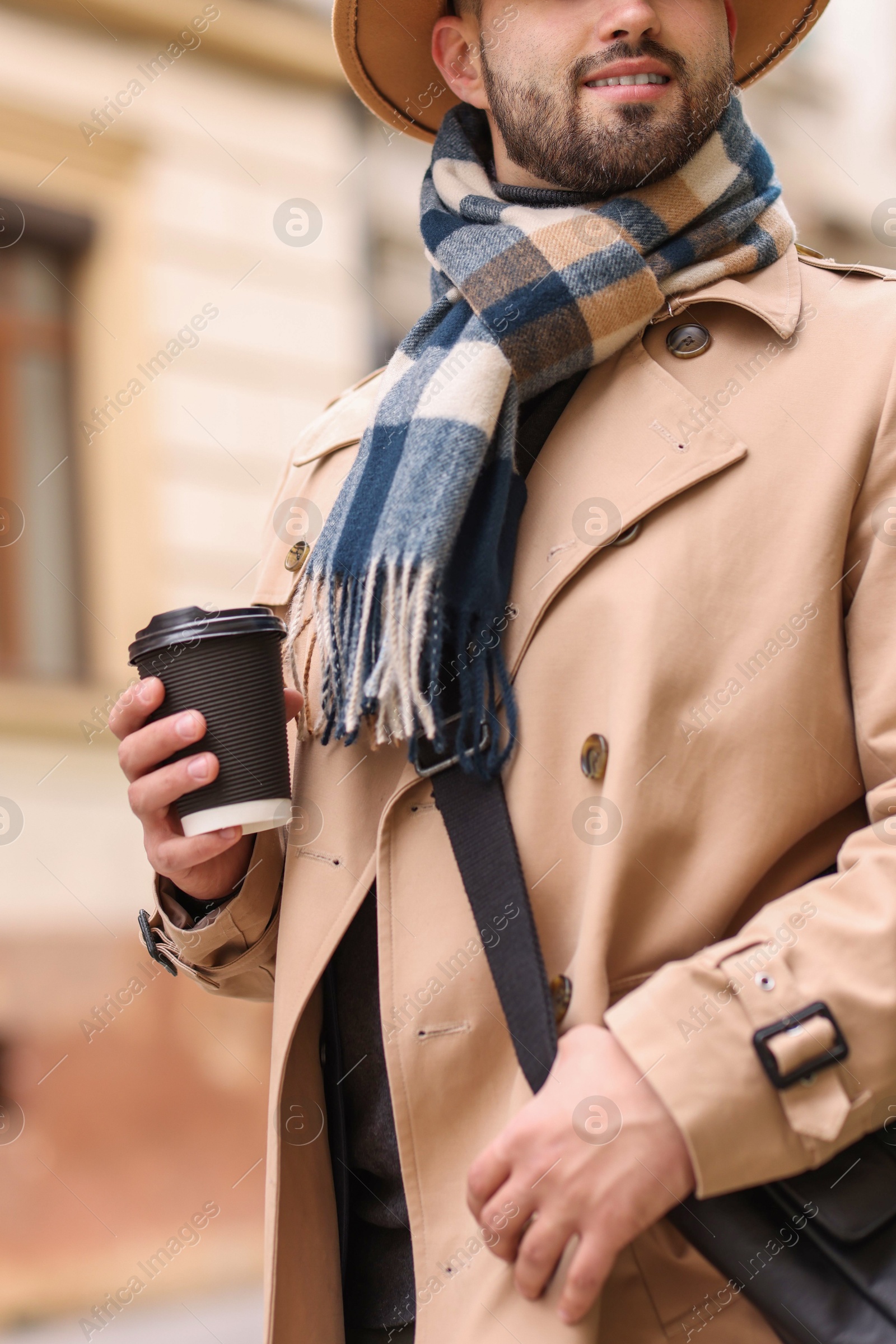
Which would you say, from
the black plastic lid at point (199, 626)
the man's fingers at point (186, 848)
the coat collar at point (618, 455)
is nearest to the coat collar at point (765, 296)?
the coat collar at point (618, 455)

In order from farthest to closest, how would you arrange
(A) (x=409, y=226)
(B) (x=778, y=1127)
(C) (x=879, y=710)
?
(A) (x=409, y=226), (C) (x=879, y=710), (B) (x=778, y=1127)

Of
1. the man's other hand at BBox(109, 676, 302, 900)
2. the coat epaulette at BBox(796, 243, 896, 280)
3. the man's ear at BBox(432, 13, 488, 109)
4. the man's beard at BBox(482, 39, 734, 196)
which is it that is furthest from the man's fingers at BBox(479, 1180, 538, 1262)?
the man's ear at BBox(432, 13, 488, 109)

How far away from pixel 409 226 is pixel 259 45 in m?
1.28

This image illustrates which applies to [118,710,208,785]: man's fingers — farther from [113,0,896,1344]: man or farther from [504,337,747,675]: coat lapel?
[504,337,747,675]: coat lapel

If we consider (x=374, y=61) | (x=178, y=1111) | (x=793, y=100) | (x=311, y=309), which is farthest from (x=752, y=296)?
(x=793, y=100)

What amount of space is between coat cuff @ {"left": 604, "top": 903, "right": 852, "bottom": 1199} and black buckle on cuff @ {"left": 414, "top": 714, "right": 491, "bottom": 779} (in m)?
0.41

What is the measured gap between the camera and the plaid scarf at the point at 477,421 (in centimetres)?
169

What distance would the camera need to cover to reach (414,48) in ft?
8.41

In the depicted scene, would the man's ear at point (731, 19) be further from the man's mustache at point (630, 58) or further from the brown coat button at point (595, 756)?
the brown coat button at point (595, 756)

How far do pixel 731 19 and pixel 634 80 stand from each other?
45 cm

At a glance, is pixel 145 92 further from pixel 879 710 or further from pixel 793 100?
pixel 793 100

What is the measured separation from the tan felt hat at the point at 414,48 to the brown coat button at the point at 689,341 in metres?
0.90

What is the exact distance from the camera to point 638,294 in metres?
1.79

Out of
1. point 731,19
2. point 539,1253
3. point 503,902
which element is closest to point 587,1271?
point 539,1253
